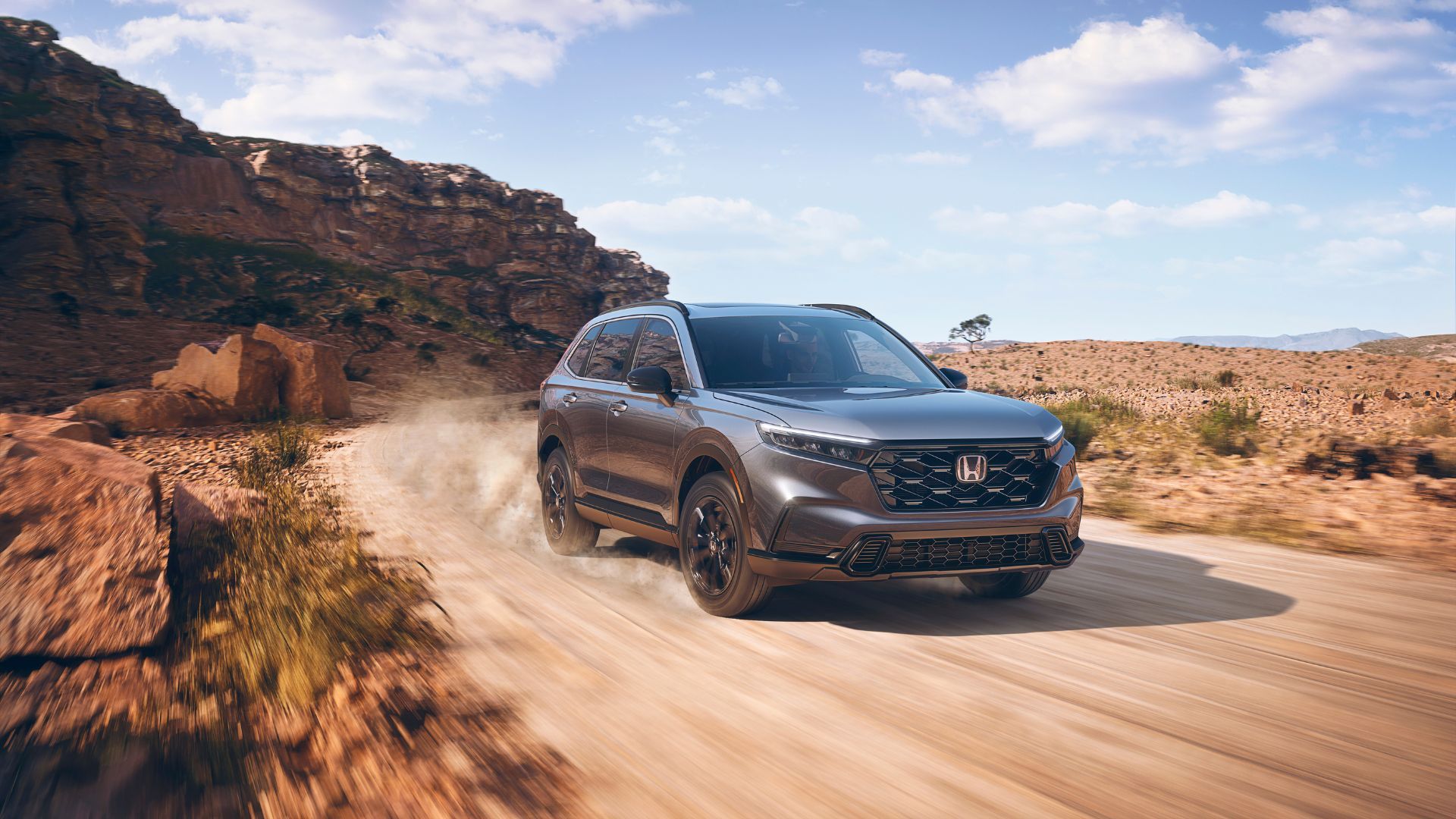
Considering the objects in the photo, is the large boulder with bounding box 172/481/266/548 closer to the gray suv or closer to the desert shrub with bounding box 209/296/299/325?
the gray suv

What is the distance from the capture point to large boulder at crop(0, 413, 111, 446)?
23.7 ft

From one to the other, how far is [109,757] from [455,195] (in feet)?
278

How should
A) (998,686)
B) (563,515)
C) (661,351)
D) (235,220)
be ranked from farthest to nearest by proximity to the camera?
(235,220), (563,515), (661,351), (998,686)

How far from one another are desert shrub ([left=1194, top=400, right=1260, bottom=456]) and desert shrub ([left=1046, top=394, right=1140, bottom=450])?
135cm

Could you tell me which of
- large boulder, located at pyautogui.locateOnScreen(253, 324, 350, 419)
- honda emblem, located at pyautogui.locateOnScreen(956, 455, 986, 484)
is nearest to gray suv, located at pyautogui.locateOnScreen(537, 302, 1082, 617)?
honda emblem, located at pyautogui.locateOnScreen(956, 455, 986, 484)

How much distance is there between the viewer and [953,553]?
5219 mm

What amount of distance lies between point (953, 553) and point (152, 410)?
16.3m

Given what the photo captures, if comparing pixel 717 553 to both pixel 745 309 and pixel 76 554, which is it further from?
pixel 76 554

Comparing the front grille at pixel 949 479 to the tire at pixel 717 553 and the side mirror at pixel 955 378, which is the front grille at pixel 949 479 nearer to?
the tire at pixel 717 553

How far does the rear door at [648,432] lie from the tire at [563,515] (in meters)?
0.77

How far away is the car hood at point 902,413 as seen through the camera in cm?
531

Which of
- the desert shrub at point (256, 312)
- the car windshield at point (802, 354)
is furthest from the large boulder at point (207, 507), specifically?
the desert shrub at point (256, 312)

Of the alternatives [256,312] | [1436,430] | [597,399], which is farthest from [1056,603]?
[256,312]

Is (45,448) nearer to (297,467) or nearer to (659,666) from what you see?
(659,666)
